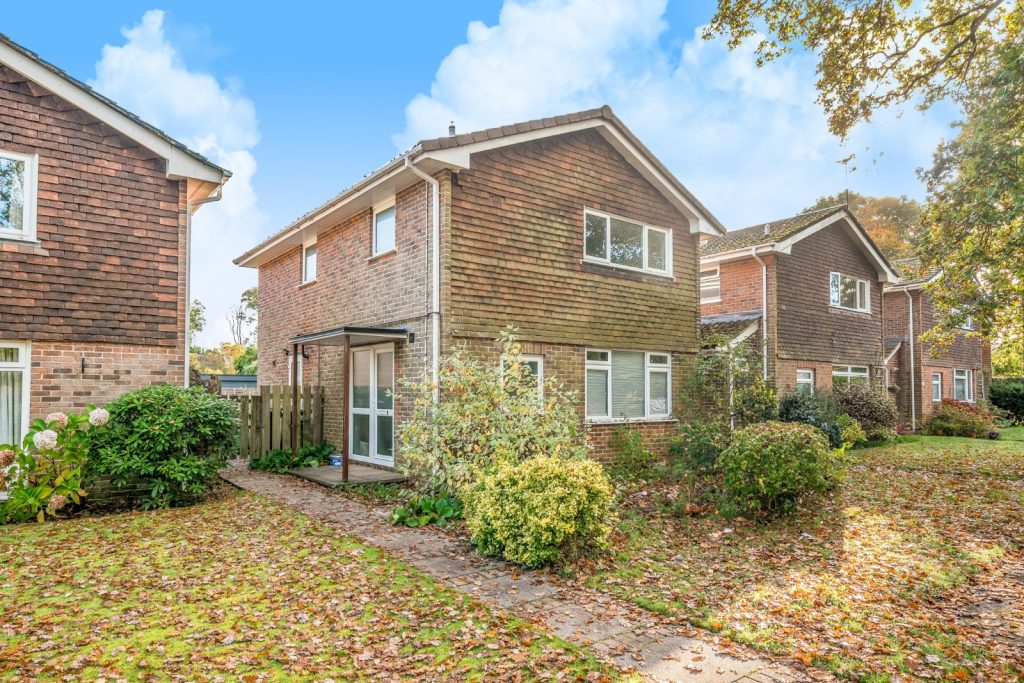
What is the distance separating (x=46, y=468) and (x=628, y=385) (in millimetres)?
10079

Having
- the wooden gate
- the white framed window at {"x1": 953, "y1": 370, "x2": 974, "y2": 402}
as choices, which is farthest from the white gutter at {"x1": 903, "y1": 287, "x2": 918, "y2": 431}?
the wooden gate

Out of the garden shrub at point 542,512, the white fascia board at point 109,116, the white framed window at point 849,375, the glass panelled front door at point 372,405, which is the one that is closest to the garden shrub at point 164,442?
the glass panelled front door at point 372,405

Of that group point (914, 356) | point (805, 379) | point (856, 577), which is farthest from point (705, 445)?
point (914, 356)

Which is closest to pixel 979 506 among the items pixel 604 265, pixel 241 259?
pixel 604 265

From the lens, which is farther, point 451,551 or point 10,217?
point 10,217

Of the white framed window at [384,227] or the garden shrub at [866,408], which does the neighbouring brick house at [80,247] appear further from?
the garden shrub at [866,408]

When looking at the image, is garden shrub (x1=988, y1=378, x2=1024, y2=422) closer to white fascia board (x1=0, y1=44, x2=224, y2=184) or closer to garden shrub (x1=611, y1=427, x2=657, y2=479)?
garden shrub (x1=611, y1=427, x2=657, y2=479)

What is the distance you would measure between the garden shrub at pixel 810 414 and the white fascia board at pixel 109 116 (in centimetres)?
1413

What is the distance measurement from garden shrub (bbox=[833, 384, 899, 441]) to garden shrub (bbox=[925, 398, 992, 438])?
17.7 ft

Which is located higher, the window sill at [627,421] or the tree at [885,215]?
the tree at [885,215]

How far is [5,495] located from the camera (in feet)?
Answer: 27.2

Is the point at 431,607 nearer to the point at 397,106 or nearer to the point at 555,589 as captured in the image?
the point at 555,589

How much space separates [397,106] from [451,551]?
1286 centimetres

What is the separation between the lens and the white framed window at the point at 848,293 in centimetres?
1941
